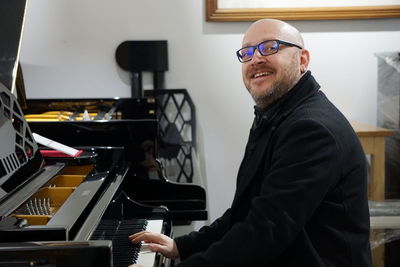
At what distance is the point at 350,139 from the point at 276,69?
0.29 m

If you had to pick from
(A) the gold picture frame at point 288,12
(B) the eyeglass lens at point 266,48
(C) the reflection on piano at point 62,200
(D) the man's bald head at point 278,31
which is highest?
(A) the gold picture frame at point 288,12

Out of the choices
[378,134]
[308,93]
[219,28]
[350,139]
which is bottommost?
[378,134]

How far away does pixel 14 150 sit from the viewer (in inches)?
56.6

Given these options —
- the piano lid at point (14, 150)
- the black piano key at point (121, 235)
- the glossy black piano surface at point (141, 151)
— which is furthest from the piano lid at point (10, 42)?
the black piano key at point (121, 235)

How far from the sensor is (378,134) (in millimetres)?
2623

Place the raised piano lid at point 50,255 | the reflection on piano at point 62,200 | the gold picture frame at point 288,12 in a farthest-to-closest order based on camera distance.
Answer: the gold picture frame at point 288,12 → the reflection on piano at point 62,200 → the raised piano lid at point 50,255

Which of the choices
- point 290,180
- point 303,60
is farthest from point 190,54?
point 290,180

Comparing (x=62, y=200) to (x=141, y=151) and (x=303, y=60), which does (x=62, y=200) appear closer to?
(x=141, y=151)

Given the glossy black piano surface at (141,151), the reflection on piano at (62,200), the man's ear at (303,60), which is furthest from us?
the glossy black piano surface at (141,151)

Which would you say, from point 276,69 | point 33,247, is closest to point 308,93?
point 276,69

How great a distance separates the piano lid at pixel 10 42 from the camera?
2.00 m

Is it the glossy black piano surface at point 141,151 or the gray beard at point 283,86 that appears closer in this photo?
the gray beard at point 283,86

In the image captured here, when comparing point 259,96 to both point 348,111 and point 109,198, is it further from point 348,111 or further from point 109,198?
point 348,111

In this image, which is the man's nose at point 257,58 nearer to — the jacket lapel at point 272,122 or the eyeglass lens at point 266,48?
the eyeglass lens at point 266,48
